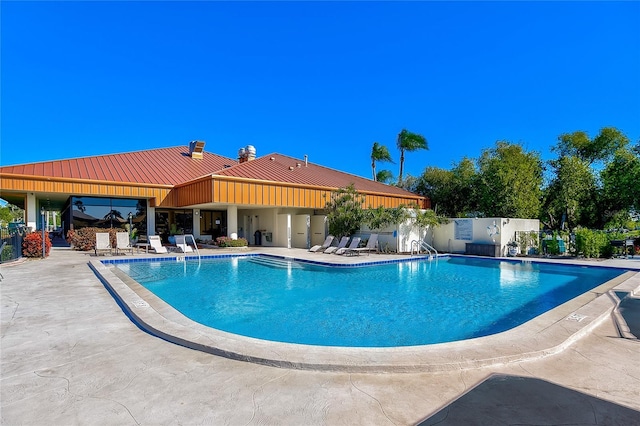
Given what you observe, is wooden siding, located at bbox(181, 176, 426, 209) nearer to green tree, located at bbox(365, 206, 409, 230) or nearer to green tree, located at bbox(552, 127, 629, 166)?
green tree, located at bbox(365, 206, 409, 230)

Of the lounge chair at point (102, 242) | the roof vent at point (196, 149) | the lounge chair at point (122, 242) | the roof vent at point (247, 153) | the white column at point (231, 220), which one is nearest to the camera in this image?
the lounge chair at point (102, 242)

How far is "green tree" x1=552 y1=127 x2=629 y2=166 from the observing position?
28391 millimetres

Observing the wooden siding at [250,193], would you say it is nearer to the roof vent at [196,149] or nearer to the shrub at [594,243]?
the roof vent at [196,149]

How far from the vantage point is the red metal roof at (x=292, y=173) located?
19.2m

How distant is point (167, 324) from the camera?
4.86m

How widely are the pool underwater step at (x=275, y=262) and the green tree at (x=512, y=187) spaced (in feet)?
50.6

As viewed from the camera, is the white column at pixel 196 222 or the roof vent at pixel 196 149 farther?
the roof vent at pixel 196 149

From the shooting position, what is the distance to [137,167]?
73.8 feet

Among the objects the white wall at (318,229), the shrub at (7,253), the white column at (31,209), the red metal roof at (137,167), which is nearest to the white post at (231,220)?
the red metal roof at (137,167)

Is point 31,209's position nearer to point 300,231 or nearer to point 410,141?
point 300,231

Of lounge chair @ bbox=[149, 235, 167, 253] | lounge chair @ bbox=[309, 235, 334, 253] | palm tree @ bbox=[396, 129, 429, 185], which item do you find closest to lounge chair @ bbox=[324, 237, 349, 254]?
lounge chair @ bbox=[309, 235, 334, 253]

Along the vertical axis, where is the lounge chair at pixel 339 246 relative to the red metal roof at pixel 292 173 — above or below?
below

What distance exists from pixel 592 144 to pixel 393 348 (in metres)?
34.3

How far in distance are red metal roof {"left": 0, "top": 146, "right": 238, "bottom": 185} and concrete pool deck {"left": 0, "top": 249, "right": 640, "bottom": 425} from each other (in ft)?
Answer: 58.2
